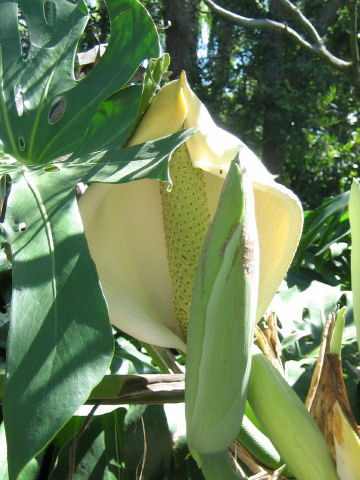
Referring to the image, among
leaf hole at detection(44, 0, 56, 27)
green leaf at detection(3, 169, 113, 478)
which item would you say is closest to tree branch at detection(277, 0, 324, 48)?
leaf hole at detection(44, 0, 56, 27)

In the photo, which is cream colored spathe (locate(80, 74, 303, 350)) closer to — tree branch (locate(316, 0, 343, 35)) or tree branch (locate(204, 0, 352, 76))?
tree branch (locate(204, 0, 352, 76))

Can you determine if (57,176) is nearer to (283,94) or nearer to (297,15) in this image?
(297,15)

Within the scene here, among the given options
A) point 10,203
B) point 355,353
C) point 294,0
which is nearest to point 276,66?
point 294,0

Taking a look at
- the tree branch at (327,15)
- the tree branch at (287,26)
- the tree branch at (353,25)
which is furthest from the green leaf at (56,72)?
the tree branch at (327,15)

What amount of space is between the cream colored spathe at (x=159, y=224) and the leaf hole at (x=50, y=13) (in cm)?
17

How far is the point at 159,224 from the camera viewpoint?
0.45 metres

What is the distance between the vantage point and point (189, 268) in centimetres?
41

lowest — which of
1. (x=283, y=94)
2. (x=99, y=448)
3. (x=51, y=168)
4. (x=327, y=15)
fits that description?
(x=283, y=94)

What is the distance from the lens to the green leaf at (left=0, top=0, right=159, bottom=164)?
18.3 inches

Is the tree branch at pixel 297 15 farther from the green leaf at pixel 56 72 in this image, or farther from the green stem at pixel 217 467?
the green stem at pixel 217 467

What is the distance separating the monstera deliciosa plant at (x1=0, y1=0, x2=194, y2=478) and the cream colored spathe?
0.10 ft

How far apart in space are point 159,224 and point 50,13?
0.70 feet

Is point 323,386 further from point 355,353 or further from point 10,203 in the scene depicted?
point 355,353

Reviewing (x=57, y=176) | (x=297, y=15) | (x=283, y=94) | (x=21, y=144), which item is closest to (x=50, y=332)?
(x=57, y=176)
